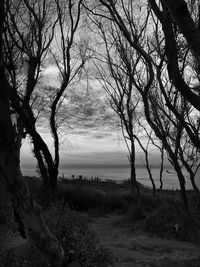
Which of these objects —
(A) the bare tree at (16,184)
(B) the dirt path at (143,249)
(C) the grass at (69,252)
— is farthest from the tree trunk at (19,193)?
(B) the dirt path at (143,249)

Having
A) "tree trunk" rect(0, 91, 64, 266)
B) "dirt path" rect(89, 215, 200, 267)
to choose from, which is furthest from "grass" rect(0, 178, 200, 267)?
"tree trunk" rect(0, 91, 64, 266)

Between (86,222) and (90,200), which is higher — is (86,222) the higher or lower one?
the lower one

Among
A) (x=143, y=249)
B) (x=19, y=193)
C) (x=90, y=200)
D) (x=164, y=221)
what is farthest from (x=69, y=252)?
(x=90, y=200)

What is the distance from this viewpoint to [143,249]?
803cm

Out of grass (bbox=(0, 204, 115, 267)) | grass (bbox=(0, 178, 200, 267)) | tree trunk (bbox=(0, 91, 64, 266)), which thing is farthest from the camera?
grass (bbox=(0, 178, 200, 267))

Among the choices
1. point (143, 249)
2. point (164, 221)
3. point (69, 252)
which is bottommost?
point (143, 249)

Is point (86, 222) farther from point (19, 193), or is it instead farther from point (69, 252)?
point (19, 193)

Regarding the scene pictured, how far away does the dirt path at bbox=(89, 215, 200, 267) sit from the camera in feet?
22.1

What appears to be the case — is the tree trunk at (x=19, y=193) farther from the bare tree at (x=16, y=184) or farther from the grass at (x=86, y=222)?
the grass at (x=86, y=222)

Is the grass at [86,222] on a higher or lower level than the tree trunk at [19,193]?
lower

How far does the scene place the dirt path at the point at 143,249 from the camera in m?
6.73

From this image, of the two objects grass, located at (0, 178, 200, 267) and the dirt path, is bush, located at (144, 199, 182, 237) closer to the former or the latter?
grass, located at (0, 178, 200, 267)

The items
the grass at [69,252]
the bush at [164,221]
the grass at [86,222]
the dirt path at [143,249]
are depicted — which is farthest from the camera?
the bush at [164,221]

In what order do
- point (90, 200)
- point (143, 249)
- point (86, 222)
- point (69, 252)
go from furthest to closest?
1. point (90, 200)
2. point (86, 222)
3. point (143, 249)
4. point (69, 252)
